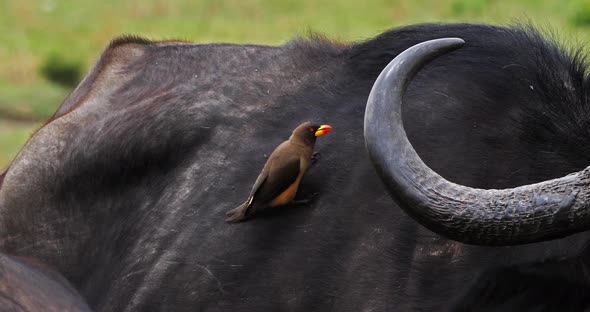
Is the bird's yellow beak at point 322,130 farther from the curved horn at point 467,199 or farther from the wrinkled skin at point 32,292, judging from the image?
the wrinkled skin at point 32,292

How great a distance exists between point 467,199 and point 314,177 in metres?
1.17

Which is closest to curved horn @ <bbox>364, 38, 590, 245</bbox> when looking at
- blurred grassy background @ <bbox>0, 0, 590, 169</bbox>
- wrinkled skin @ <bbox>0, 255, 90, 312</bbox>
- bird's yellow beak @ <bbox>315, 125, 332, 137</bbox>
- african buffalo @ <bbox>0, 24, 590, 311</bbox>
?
african buffalo @ <bbox>0, 24, 590, 311</bbox>

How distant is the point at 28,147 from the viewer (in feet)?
19.3

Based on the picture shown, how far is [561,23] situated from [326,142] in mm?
14441

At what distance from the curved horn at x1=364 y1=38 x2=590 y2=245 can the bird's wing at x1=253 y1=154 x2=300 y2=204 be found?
0.88m

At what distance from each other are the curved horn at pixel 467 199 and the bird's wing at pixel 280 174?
877mm

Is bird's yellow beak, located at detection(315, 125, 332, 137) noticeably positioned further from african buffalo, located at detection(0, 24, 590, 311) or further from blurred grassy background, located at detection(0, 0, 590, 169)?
blurred grassy background, located at detection(0, 0, 590, 169)

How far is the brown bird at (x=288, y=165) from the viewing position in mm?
4750

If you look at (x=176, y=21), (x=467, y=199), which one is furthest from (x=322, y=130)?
(x=176, y=21)

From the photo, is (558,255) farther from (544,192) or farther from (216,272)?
(216,272)

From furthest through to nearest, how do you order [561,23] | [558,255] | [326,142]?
[561,23] < [326,142] < [558,255]

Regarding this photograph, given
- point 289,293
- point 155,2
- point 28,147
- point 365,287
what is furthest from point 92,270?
point 155,2

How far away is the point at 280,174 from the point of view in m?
4.75

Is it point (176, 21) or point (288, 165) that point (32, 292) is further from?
point (176, 21)
